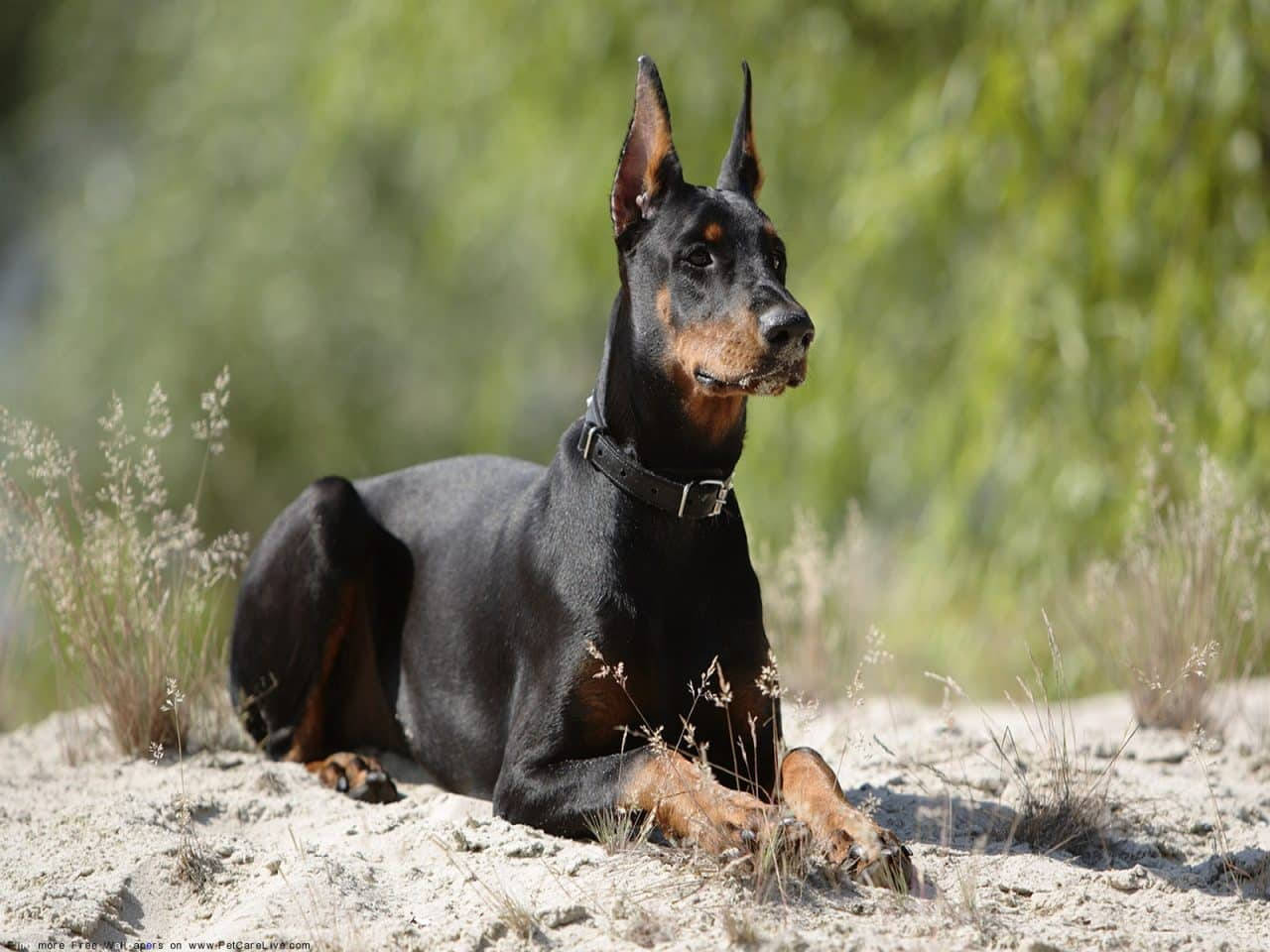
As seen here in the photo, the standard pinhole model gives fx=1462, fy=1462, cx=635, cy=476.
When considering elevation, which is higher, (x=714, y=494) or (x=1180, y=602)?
(x=714, y=494)

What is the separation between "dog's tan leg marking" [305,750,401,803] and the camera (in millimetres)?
3957

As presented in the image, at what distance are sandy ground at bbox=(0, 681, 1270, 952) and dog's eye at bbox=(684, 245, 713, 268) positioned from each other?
1.15 metres

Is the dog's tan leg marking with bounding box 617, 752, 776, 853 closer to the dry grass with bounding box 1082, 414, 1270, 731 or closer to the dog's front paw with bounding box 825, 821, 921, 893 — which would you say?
the dog's front paw with bounding box 825, 821, 921, 893

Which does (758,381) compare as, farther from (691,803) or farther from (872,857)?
(872,857)

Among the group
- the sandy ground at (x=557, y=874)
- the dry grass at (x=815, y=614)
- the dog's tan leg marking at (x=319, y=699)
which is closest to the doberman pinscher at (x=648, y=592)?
the sandy ground at (x=557, y=874)

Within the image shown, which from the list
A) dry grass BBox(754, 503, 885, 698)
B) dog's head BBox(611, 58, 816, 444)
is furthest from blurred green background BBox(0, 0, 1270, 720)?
dog's head BBox(611, 58, 816, 444)

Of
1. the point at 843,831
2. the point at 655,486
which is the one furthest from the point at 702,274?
the point at 843,831

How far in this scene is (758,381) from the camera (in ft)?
10.8

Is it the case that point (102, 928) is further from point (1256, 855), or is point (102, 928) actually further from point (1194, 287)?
point (1194, 287)

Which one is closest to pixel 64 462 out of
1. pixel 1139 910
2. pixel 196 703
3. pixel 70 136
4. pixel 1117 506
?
pixel 196 703

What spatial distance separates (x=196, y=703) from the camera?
460cm

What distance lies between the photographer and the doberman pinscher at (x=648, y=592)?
10.6 ft

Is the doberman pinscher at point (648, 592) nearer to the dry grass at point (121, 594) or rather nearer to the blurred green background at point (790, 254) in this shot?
the dry grass at point (121, 594)

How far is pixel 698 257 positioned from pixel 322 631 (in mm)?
1657
